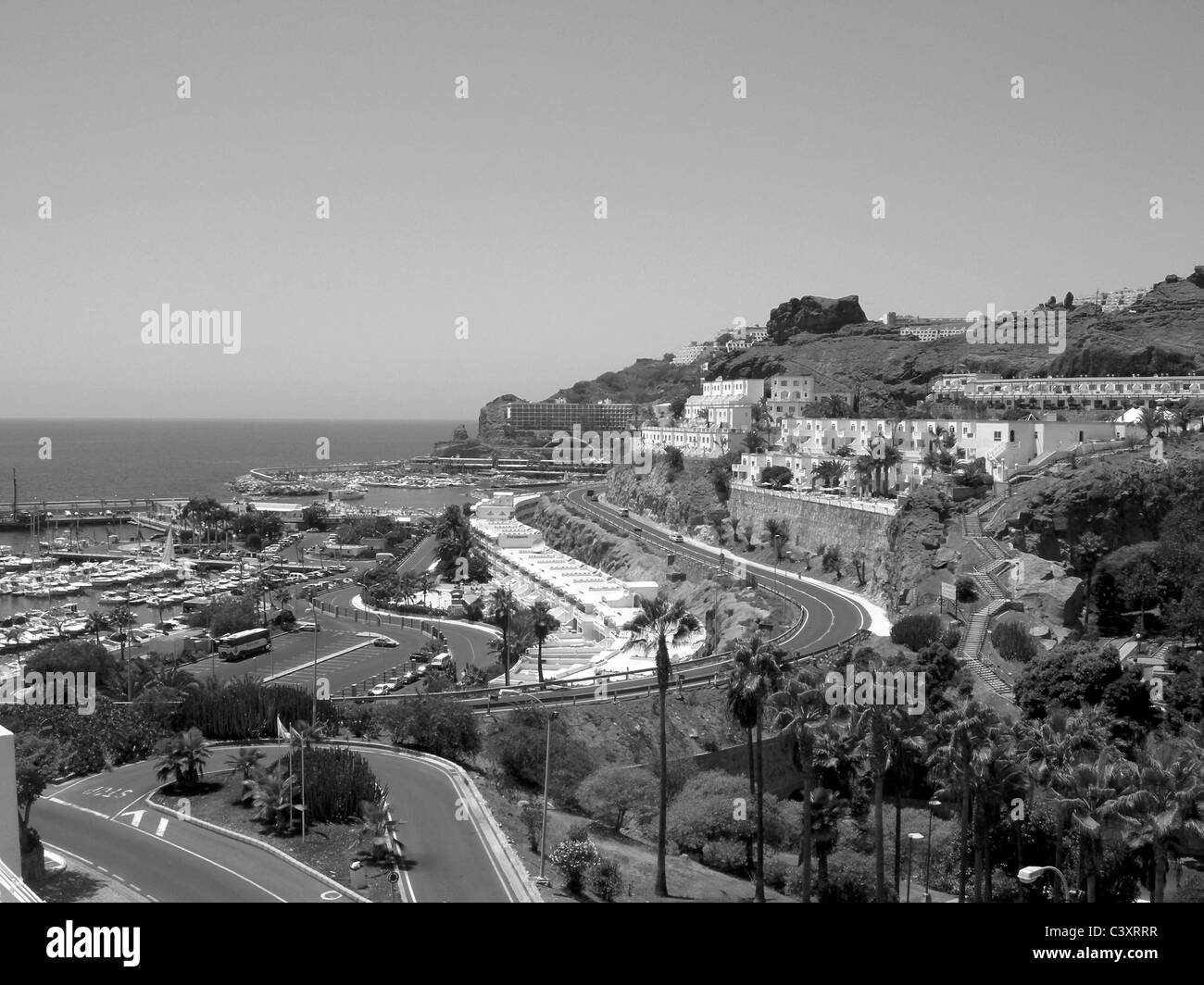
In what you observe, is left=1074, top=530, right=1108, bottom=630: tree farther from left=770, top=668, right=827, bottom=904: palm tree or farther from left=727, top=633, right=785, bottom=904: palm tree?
left=727, top=633, right=785, bottom=904: palm tree

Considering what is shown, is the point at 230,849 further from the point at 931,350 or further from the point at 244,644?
the point at 931,350

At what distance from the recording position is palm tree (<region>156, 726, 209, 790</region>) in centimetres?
2978

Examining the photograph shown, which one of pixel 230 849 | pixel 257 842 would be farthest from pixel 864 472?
pixel 230 849

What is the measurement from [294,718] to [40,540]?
376 feet

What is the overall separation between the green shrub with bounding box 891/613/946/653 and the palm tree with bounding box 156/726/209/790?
101 ft

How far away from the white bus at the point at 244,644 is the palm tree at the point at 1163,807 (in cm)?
5631

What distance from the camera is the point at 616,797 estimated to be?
31188mm

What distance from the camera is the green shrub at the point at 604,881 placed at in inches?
953

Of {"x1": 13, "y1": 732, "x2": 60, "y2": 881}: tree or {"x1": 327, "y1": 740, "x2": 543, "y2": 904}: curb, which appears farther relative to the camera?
{"x1": 327, "y1": 740, "x2": 543, "y2": 904}: curb

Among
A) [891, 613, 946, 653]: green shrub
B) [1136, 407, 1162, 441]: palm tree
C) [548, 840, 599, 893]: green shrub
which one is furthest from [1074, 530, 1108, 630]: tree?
[548, 840, 599, 893]: green shrub

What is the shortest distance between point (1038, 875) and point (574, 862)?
1127 centimetres

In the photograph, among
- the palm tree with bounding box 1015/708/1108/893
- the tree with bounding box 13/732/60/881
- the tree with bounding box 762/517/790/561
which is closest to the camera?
the tree with bounding box 13/732/60/881

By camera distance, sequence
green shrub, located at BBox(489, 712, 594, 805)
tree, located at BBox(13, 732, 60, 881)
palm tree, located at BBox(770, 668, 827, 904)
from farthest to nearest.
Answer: green shrub, located at BBox(489, 712, 594, 805) → palm tree, located at BBox(770, 668, 827, 904) → tree, located at BBox(13, 732, 60, 881)
